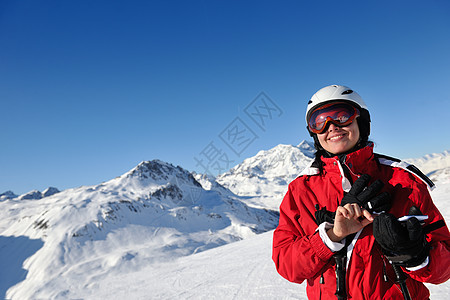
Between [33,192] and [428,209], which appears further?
[33,192]

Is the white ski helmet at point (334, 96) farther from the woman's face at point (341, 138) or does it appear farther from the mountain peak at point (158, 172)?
the mountain peak at point (158, 172)

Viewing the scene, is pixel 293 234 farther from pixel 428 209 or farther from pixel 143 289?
pixel 143 289

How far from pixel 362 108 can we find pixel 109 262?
32.0 meters

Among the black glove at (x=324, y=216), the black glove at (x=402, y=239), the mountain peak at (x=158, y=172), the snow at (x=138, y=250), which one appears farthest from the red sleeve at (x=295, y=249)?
the mountain peak at (x=158, y=172)

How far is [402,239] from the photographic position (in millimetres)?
1744

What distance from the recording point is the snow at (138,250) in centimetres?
792

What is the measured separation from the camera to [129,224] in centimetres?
4369

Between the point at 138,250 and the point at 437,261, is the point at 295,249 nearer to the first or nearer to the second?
the point at 437,261

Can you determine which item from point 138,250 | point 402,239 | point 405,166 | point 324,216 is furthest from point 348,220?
point 138,250

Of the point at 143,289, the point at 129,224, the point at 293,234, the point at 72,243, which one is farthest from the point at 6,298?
the point at 293,234

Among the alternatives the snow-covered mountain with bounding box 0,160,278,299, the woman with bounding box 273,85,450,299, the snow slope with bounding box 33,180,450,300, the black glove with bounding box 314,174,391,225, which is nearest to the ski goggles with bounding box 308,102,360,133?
the woman with bounding box 273,85,450,299

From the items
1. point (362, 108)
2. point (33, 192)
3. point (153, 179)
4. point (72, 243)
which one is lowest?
point (362, 108)

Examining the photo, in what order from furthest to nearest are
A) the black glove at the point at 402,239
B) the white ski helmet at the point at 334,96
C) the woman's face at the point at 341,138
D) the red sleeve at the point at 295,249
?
the white ski helmet at the point at 334,96, the woman's face at the point at 341,138, the red sleeve at the point at 295,249, the black glove at the point at 402,239

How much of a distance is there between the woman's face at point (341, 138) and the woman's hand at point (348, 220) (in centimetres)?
73
